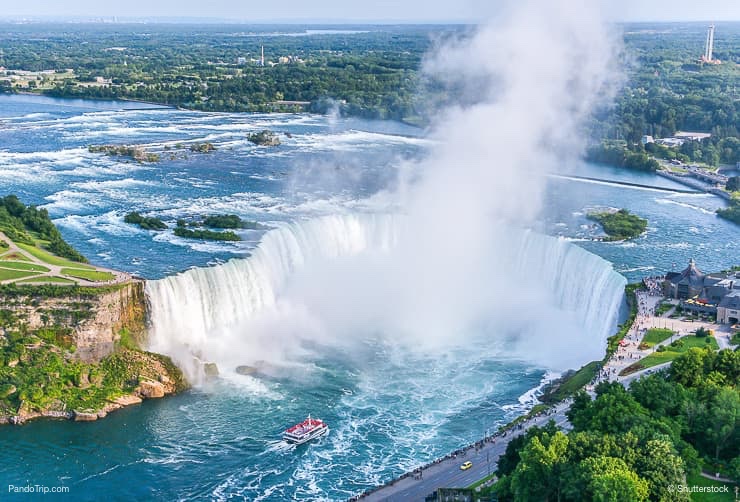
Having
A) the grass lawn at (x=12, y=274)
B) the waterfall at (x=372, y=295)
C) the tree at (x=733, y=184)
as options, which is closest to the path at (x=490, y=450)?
the waterfall at (x=372, y=295)

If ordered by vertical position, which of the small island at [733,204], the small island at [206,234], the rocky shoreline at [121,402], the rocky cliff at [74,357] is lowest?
the rocky shoreline at [121,402]

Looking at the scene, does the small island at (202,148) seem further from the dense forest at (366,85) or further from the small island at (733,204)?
the small island at (733,204)

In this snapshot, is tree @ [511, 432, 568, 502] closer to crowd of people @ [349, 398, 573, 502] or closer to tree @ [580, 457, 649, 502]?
tree @ [580, 457, 649, 502]

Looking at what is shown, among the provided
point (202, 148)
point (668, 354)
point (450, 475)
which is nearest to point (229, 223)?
point (668, 354)

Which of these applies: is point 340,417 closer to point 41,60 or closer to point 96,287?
point 96,287

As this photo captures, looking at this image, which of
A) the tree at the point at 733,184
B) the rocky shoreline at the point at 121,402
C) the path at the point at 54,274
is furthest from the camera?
the tree at the point at 733,184

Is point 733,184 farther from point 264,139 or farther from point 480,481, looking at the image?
point 480,481

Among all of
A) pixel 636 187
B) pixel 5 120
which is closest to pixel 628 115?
pixel 636 187
